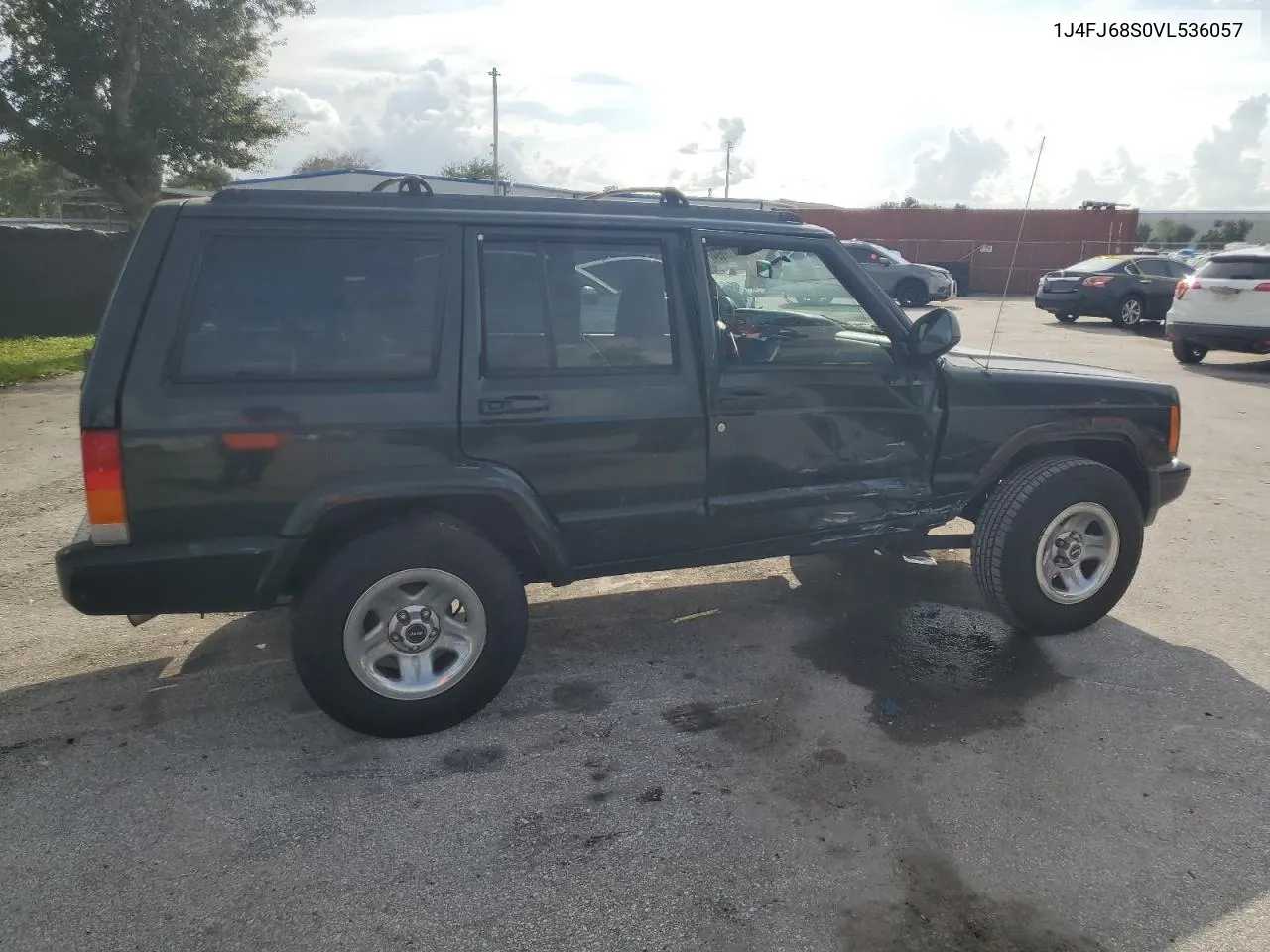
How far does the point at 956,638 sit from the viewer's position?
14.8 feet

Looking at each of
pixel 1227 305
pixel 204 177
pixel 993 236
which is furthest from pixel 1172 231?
pixel 204 177

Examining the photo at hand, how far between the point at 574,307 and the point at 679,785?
1.79 m

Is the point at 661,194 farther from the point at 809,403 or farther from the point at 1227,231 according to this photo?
the point at 1227,231

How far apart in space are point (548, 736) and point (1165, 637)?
3.01 meters

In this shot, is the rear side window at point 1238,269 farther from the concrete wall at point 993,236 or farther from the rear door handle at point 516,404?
the concrete wall at point 993,236

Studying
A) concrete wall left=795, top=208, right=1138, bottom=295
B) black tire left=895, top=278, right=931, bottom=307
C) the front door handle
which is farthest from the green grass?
concrete wall left=795, top=208, right=1138, bottom=295

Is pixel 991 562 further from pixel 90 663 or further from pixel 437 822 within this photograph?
pixel 90 663

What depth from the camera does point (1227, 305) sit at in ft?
41.7

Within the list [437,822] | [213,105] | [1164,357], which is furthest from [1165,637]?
[213,105]

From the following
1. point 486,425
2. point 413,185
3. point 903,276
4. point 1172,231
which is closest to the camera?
point 486,425

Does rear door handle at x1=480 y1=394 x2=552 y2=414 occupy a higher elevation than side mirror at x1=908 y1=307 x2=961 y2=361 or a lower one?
lower

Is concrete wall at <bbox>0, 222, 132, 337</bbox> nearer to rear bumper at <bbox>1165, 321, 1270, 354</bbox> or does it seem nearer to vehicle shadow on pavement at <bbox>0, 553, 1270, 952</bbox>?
vehicle shadow on pavement at <bbox>0, 553, 1270, 952</bbox>

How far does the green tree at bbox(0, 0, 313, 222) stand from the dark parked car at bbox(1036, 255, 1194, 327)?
17.1m

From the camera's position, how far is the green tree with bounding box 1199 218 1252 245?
51.5 meters
